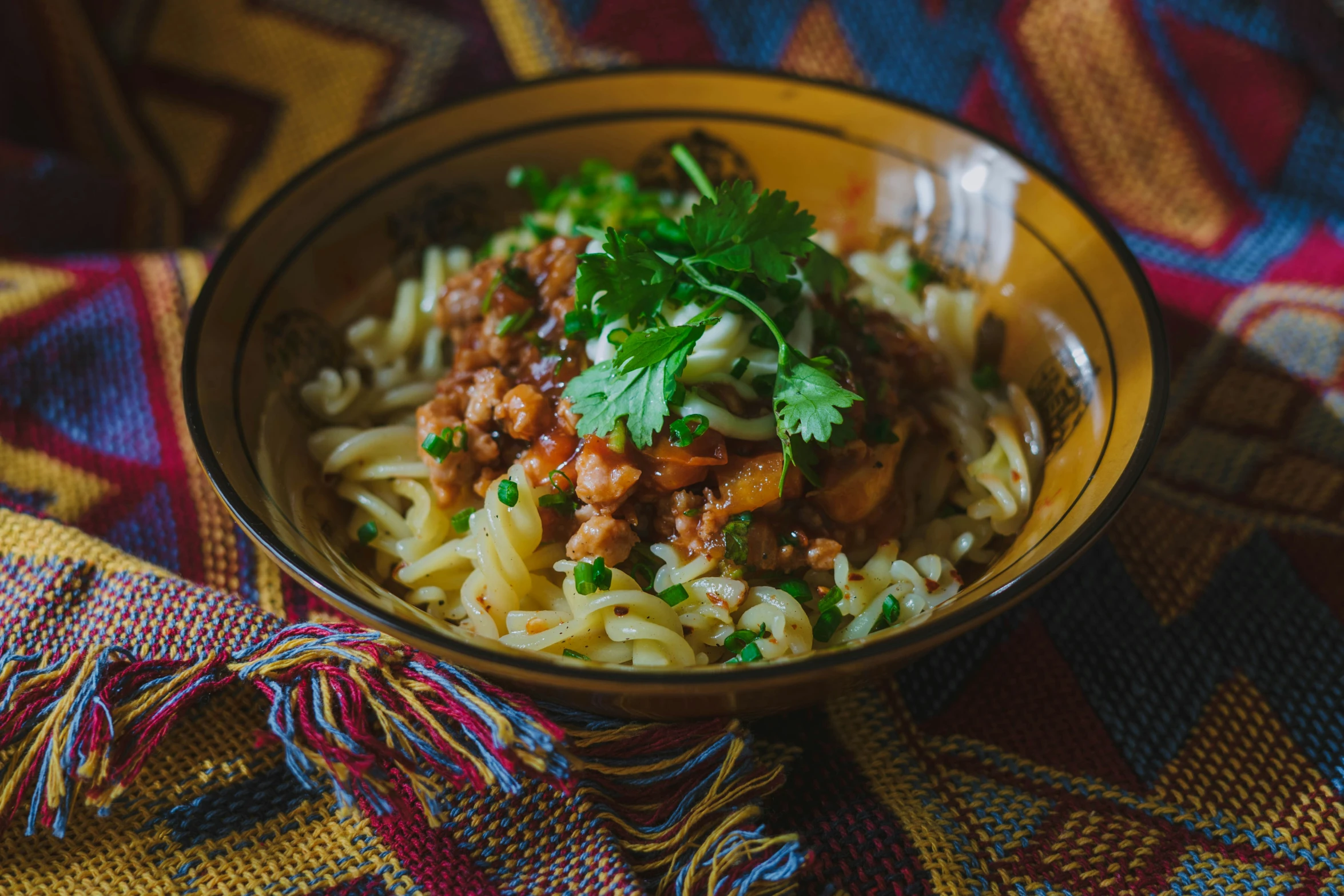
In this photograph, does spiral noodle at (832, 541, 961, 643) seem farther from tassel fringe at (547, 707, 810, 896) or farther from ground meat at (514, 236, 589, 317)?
ground meat at (514, 236, 589, 317)

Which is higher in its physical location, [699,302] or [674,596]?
[699,302]

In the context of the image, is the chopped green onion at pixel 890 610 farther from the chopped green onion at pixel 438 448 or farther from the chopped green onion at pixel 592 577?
the chopped green onion at pixel 438 448

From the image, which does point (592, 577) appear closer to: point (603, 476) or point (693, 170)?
point (603, 476)

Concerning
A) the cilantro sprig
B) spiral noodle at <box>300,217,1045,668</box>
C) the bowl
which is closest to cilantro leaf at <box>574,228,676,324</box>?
the cilantro sprig

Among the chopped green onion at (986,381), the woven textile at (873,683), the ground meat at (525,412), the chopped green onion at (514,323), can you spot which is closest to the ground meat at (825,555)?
the woven textile at (873,683)

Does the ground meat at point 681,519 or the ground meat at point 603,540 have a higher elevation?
the ground meat at point 681,519

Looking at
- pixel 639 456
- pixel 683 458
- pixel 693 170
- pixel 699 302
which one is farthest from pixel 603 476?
pixel 693 170
